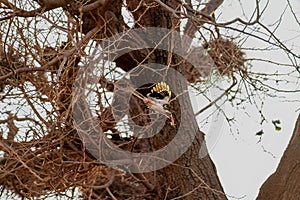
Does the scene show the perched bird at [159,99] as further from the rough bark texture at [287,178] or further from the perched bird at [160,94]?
the rough bark texture at [287,178]

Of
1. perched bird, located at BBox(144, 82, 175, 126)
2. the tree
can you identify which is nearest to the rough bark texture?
the tree

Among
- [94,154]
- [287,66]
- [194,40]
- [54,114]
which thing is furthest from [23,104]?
[287,66]

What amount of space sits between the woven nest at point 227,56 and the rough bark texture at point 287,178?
214mm

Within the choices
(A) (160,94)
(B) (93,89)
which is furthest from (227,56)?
(B) (93,89)

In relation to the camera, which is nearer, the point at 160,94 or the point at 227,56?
the point at 160,94

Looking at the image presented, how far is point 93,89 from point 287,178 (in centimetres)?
46

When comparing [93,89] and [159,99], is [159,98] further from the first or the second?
[93,89]

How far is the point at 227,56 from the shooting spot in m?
1.30

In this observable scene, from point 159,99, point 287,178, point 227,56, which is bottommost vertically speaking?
point 287,178

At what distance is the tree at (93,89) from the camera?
3.86ft

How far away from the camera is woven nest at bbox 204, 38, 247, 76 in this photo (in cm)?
130

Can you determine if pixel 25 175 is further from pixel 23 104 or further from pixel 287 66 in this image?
pixel 287 66

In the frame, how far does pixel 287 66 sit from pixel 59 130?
23.0 inches

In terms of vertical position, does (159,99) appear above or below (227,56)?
below
